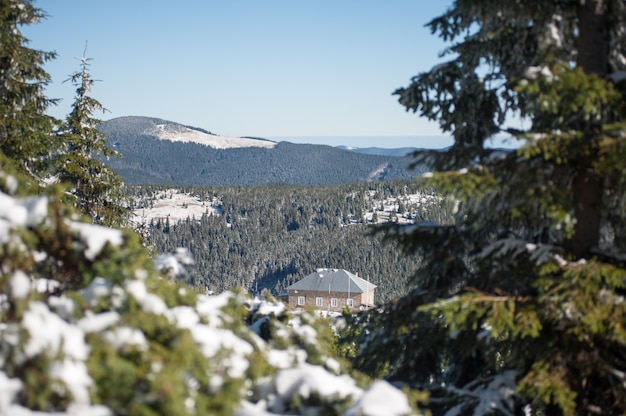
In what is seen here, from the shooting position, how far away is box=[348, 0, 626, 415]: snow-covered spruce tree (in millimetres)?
4895

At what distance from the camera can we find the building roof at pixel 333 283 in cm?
7444

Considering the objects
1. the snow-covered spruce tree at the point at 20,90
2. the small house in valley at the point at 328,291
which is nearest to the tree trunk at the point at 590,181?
the snow-covered spruce tree at the point at 20,90

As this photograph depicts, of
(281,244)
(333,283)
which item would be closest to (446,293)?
(333,283)

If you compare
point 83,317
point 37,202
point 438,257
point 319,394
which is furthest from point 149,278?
point 438,257

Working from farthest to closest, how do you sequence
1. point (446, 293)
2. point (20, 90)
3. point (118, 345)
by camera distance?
1. point (20, 90)
2. point (446, 293)
3. point (118, 345)

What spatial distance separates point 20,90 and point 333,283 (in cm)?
6702

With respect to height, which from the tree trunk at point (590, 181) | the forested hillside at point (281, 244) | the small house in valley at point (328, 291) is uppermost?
the tree trunk at point (590, 181)

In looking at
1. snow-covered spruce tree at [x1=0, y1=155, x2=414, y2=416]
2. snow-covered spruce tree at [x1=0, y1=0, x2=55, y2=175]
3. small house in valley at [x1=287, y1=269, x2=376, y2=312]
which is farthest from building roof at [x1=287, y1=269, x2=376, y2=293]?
snow-covered spruce tree at [x1=0, y1=155, x2=414, y2=416]

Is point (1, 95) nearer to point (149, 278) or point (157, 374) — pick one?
point (149, 278)

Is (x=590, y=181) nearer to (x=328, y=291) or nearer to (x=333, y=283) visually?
(x=328, y=291)

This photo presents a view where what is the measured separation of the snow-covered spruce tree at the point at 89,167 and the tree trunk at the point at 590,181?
1530cm

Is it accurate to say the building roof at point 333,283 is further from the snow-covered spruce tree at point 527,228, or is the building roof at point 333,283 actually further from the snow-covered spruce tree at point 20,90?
the snow-covered spruce tree at point 527,228

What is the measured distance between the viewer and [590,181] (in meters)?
5.66

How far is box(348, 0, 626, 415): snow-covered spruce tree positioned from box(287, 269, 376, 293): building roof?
6787 cm
